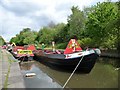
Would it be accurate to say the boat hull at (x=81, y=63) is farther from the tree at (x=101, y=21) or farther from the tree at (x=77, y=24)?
the tree at (x=77, y=24)

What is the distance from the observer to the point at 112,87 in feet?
37.9

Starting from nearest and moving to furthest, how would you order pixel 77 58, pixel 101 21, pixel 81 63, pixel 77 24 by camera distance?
pixel 81 63 → pixel 77 58 → pixel 101 21 → pixel 77 24

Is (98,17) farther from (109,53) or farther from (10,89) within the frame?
(10,89)

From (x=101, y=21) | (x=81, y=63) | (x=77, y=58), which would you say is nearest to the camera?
(x=81, y=63)

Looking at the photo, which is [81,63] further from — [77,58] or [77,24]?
[77,24]

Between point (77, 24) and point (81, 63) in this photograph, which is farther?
point (77, 24)

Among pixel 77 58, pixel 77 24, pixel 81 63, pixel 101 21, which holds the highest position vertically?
pixel 77 24

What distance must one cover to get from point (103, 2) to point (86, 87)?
29.6 metres

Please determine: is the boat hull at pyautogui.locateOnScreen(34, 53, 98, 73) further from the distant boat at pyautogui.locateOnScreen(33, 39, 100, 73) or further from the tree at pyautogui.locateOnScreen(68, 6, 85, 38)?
the tree at pyautogui.locateOnScreen(68, 6, 85, 38)

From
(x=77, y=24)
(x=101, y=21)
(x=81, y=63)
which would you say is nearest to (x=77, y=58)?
(x=81, y=63)

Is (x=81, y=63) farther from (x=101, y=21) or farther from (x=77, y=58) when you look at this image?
(x=101, y=21)

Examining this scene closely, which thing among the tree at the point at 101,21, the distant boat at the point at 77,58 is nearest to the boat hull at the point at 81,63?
the distant boat at the point at 77,58

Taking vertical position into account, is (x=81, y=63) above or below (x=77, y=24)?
below

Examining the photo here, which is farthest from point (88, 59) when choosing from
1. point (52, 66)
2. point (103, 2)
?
point (103, 2)
